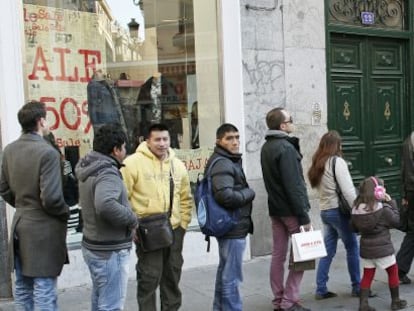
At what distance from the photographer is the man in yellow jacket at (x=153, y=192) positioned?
13.9 feet

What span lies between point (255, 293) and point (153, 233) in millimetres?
1949

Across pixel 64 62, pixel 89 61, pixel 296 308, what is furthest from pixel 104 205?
pixel 89 61

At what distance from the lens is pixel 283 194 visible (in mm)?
4777

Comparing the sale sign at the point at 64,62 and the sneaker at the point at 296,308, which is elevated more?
the sale sign at the point at 64,62

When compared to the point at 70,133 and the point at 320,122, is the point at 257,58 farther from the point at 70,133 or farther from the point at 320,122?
the point at 70,133

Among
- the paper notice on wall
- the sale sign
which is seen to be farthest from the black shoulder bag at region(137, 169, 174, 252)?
the paper notice on wall

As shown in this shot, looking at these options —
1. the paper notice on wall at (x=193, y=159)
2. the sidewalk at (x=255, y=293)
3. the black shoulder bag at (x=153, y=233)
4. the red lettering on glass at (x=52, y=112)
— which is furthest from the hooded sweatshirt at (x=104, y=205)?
the paper notice on wall at (x=193, y=159)

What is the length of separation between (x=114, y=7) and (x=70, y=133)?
156 centimetres

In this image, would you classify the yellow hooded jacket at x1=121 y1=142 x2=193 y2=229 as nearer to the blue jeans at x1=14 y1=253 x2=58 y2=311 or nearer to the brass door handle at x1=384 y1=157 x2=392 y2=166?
the blue jeans at x1=14 y1=253 x2=58 y2=311

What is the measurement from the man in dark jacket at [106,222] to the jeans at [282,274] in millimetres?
1616

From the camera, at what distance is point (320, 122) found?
775 centimetres

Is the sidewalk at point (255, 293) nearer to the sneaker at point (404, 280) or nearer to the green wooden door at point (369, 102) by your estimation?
the sneaker at point (404, 280)

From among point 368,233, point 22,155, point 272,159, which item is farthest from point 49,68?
point 368,233

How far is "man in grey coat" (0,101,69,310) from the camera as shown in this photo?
3.87m
